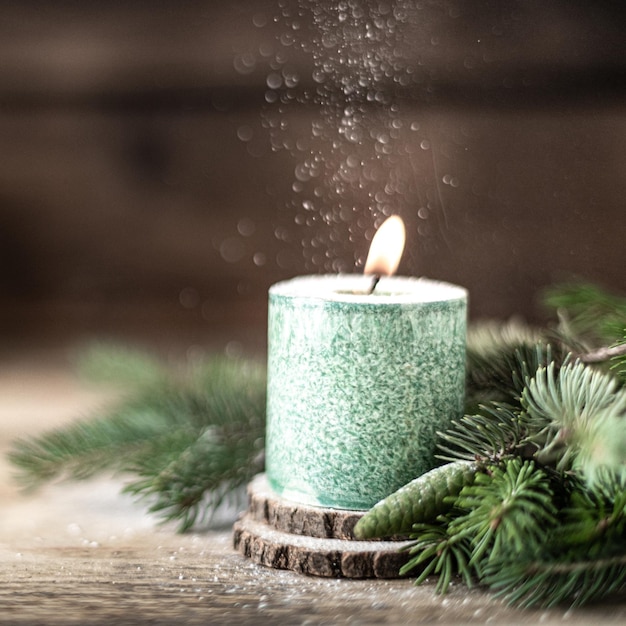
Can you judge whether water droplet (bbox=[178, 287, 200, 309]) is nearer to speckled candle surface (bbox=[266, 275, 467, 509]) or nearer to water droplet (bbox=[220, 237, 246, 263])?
water droplet (bbox=[220, 237, 246, 263])

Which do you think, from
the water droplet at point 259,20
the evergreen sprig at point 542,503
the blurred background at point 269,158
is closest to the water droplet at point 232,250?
the blurred background at point 269,158

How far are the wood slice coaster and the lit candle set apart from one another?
0.03ft

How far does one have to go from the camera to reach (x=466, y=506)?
16.7 inches

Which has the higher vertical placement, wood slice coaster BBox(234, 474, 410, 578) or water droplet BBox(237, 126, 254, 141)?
water droplet BBox(237, 126, 254, 141)

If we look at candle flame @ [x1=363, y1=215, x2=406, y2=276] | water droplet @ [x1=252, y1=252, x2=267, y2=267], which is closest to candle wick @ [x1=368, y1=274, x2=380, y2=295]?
candle flame @ [x1=363, y1=215, x2=406, y2=276]

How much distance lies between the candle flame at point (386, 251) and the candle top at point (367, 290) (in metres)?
0.02

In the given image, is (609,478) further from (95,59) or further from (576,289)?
(95,59)

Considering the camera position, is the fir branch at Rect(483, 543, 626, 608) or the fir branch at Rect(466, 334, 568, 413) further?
the fir branch at Rect(466, 334, 568, 413)

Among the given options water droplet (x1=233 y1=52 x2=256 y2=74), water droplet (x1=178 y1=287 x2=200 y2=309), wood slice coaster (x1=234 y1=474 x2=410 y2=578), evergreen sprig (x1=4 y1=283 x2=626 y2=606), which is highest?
water droplet (x1=233 y1=52 x2=256 y2=74)

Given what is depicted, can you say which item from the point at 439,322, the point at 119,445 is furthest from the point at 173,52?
the point at 439,322

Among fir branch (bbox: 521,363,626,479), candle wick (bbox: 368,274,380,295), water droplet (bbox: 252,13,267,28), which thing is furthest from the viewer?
water droplet (bbox: 252,13,267,28)

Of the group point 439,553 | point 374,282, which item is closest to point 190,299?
point 374,282

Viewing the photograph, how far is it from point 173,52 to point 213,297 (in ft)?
1.00

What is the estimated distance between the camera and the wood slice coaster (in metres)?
0.46
